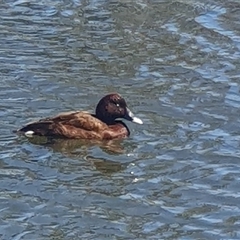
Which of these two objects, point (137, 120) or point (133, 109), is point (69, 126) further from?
point (133, 109)

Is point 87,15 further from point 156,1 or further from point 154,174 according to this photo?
point 154,174

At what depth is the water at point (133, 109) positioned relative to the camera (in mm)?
10734

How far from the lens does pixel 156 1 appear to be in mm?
19688

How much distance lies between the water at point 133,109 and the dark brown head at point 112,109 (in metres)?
0.20

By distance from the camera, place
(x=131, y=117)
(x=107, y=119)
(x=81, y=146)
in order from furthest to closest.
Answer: (x=107, y=119) < (x=131, y=117) < (x=81, y=146)

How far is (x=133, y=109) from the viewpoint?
14.2 meters

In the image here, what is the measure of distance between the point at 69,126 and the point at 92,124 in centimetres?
28

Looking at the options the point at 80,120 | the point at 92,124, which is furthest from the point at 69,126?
the point at 92,124

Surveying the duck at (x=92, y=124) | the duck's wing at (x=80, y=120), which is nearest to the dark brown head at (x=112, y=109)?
the duck at (x=92, y=124)

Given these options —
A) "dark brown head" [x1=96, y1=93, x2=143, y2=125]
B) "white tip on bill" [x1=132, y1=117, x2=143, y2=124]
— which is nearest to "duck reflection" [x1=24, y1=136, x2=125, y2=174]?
"white tip on bill" [x1=132, y1=117, x2=143, y2=124]

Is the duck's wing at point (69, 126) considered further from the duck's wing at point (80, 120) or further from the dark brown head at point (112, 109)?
the dark brown head at point (112, 109)

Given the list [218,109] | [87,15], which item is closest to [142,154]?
[218,109]

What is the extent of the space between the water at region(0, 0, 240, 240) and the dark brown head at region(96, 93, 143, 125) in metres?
0.20

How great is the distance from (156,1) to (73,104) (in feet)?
18.9
